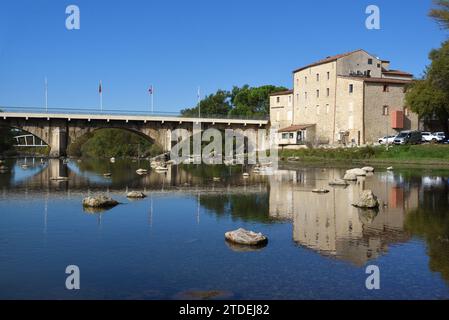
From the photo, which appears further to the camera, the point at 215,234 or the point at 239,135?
the point at 239,135

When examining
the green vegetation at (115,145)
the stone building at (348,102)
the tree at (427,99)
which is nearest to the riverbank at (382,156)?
the tree at (427,99)

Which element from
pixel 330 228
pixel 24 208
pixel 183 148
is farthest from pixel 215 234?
pixel 183 148

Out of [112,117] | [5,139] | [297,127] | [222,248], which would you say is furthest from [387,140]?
[5,139]

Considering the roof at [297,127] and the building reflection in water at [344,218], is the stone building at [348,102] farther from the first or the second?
the building reflection in water at [344,218]

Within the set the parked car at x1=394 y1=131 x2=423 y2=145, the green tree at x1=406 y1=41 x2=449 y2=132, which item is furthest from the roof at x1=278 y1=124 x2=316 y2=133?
the green tree at x1=406 y1=41 x2=449 y2=132

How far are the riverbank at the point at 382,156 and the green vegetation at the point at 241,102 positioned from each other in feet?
167

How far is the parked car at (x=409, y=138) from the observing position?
254 feet

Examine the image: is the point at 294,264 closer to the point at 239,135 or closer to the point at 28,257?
the point at 28,257

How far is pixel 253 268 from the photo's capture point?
50.0ft

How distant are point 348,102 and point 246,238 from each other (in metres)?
75.5

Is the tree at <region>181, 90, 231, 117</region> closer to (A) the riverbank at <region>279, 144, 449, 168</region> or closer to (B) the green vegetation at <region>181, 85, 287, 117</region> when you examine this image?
(B) the green vegetation at <region>181, 85, 287, 117</region>

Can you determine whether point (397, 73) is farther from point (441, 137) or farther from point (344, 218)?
point (344, 218)
